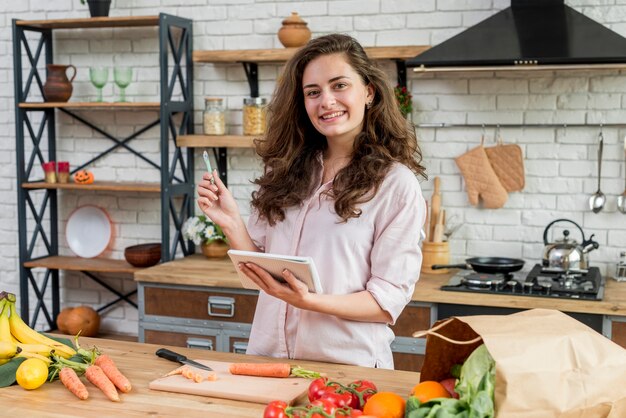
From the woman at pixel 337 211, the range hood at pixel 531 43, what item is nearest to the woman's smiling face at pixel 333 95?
the woman at pixel 337 211

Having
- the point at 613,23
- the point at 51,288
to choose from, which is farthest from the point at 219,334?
the point at 613,23

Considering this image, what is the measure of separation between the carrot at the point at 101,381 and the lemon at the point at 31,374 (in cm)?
10

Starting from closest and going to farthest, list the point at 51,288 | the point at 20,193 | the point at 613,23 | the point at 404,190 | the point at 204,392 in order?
the point at 204,392, the point at 404,190, the point at 613,23, the point at 20,193, the point at 51,288

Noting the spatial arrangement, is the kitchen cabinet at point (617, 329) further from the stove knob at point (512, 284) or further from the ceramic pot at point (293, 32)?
the ceramic pot at point (293, 32)

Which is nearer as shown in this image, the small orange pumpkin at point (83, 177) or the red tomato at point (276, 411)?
the red tomato at point (276, 411)

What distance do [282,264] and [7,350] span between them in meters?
0.72

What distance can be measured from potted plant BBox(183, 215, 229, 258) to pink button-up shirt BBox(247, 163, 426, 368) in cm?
182

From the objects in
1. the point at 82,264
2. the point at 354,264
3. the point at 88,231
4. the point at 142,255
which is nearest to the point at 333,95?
the point at 354,264

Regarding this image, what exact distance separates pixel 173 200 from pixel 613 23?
240cm

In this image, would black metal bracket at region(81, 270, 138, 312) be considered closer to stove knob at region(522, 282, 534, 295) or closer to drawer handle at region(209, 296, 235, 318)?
drawer handle at region(209, 296, 235, 318)

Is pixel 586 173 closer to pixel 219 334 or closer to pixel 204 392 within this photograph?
pixel 219 334

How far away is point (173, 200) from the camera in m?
4.43

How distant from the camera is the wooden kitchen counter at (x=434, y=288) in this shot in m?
3.16

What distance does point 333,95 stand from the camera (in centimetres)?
224
